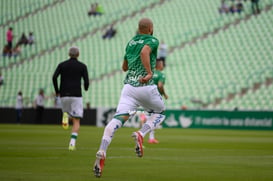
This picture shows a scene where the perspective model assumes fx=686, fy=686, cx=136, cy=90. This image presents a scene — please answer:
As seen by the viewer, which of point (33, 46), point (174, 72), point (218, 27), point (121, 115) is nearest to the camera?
point (121, 115)

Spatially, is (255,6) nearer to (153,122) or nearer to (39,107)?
(39,107)

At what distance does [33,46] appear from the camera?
4825 centimetres

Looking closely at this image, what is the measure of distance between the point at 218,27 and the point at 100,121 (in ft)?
→ 39.6

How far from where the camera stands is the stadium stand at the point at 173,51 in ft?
133

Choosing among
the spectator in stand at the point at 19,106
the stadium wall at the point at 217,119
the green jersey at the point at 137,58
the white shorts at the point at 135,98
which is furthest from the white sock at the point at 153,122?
the spectator in stand at the point at 19,106

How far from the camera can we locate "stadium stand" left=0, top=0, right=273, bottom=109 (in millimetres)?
40531

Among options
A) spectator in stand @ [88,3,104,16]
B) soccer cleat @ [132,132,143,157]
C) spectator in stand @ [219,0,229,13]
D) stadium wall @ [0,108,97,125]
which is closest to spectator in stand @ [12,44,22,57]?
spectator in stand @ [88,3,104,16]

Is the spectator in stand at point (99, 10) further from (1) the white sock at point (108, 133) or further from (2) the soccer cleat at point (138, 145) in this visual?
(1) the white sock at point (108, 133)

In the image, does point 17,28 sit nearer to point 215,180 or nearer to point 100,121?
point 100,121

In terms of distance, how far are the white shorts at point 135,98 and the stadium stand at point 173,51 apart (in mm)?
28452

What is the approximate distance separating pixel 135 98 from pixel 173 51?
34484mm

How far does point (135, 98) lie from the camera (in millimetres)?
10266

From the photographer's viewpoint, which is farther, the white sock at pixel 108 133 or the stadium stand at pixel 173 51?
the stadium stand at pixel 173 51

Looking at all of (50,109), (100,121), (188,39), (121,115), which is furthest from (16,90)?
(121,115)
